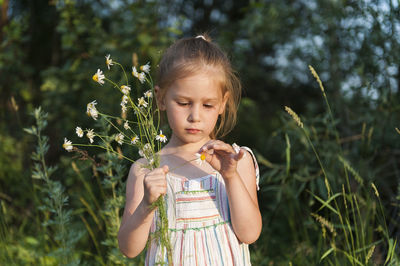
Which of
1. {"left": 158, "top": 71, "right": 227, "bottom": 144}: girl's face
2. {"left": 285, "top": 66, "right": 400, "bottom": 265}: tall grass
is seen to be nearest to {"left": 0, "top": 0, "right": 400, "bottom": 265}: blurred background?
{"left": 285, "top": 66, "right": 400, "bottom": 265}: tall grass

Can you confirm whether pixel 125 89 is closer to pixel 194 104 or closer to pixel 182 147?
pixel 194 104

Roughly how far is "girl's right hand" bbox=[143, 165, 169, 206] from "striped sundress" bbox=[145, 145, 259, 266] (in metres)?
0.26

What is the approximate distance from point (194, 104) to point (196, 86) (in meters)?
0.07

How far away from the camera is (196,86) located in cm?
160

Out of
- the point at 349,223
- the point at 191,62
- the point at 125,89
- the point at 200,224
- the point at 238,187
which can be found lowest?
the point at 349,223

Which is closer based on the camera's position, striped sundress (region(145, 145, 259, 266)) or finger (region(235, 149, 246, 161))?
finger (region(235, 149, 246, 161))

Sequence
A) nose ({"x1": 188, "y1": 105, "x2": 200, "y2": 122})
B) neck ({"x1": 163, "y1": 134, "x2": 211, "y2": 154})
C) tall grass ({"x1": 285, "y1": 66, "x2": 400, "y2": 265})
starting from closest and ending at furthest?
nose ({"x1": 188, "y1": 105, "x2": 200, "y2": 122})
neck ({"x1": 163, "y1": 134, "x2": 211, "y2": 154})
tall grass ({"x1": 285, "y1": 66, "x2": 400, "y2": 265})

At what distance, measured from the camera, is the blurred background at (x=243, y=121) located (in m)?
2.51

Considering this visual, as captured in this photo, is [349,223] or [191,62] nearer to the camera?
[191,62]

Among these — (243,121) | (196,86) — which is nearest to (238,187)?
(196,86)

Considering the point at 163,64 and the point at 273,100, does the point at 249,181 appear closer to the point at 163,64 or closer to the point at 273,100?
the point at 163,64

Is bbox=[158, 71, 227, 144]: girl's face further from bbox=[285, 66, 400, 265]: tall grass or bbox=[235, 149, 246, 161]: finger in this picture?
bbox=[285, 66, 400, 265]: tall grass

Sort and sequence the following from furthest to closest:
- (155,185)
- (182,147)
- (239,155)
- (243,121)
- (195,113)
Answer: (243,121) < (182,147) < (195,113) < (239,155) < (155,185)

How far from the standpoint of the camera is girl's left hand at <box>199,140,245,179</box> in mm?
1449
